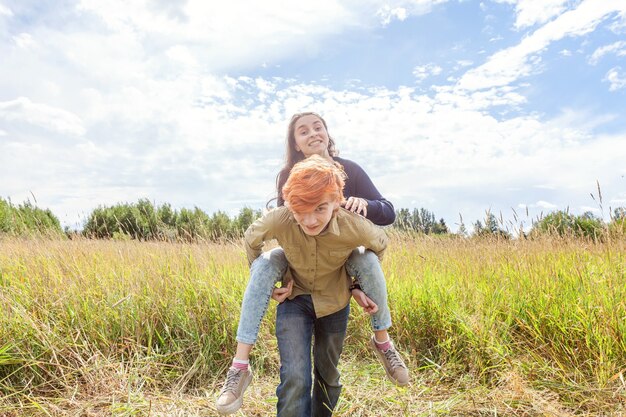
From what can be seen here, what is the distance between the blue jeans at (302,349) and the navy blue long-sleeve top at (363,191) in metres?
0.56

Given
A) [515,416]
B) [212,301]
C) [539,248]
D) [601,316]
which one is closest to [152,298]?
[212,301]

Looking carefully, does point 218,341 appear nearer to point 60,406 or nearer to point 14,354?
point 60,406

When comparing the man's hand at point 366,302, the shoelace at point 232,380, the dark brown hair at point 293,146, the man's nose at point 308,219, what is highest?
the dark brown hair at point 293,146

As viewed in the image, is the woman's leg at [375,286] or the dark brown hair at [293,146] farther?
the dark brown hair at [293,146]

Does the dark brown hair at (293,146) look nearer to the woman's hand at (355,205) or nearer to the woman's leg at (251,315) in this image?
the woman's hand at (355,205)

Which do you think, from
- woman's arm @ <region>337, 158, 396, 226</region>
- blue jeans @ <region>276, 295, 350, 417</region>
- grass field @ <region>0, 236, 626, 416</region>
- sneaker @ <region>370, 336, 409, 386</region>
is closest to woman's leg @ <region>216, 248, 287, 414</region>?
blue jeans @ <region>276, 295, 350, 417</region>

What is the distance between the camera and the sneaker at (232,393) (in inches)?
87.1

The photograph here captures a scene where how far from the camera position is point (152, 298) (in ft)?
14.0

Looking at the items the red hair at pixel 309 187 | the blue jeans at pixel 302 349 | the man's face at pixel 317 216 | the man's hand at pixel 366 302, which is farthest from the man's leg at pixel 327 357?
the red hair at pixel 309 187

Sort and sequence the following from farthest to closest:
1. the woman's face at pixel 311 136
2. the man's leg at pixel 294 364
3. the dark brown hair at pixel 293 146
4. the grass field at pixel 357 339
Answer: the grass field at pixel 357 339
the dark brown hair at pixel 293 146
the woman's face at pixel 311 136
the man's leg at pixel 294 364

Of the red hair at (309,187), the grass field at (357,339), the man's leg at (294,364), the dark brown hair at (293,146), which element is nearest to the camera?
the red hair at (309,187)

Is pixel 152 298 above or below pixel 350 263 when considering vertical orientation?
below

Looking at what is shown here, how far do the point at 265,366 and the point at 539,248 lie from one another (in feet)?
10.8

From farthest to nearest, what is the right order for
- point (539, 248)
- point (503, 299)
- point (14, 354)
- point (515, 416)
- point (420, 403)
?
point (539, 248)
point (503, 299)
point (14, 354)
point (420, 403)
point (515, 416)
